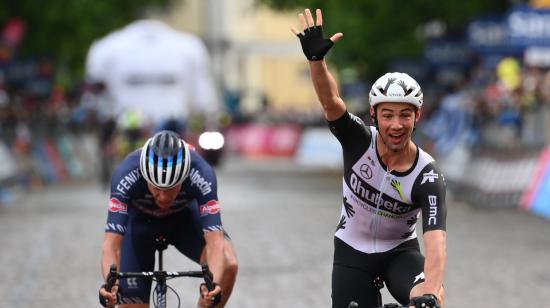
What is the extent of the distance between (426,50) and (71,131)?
9893mm

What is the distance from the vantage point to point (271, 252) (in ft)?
57.0

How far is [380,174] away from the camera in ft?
27.3

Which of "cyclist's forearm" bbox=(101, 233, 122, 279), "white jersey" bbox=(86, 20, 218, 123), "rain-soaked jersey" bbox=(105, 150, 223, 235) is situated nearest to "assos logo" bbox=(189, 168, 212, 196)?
"rain-soaked jersey" bbox=(105, 150, 223, 235)

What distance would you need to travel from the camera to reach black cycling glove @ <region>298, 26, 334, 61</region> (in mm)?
8016

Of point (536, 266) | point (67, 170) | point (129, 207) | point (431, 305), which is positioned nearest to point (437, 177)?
point (431, 305)

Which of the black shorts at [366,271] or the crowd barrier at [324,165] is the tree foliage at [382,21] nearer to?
the crowd barrier at [324,165]

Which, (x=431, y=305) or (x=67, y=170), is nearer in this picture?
(x=431, y=305)

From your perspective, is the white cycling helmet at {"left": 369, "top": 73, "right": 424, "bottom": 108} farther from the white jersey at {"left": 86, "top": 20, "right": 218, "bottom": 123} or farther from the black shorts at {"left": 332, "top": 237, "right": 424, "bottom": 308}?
the white jersey at {"left": 86, "top": 20, "right": 218, "bottom": 123}

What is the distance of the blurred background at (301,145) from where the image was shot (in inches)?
625

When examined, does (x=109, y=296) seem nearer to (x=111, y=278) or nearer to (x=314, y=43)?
(x=111, y=278)

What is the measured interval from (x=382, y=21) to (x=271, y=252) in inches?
694

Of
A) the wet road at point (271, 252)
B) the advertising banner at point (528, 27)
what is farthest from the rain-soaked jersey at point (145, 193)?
the advertising banner at point (528, 27)

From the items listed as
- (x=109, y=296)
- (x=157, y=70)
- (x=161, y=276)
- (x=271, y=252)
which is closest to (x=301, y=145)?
(x=157, y=70)

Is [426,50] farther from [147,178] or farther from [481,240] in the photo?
[147,178]
